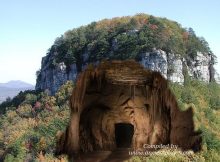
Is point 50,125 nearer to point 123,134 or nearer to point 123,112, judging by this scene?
point 123,134

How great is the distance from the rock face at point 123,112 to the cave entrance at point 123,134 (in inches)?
14.8

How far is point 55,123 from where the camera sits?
472ft

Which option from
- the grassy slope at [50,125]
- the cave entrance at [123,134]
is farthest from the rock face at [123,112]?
the grassy slope at [50,125]

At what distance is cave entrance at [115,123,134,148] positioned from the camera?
21984 millimetres

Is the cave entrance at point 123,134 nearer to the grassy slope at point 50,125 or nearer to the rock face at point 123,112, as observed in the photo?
the rock face at point 123,112

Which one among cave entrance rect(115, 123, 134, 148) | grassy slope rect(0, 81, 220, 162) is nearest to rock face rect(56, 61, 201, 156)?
cave entrance rect(115, 123, 134, 148)

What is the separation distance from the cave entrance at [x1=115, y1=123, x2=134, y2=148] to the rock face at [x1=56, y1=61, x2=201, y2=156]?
0.38m

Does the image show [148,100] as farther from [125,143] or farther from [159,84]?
[125,143]

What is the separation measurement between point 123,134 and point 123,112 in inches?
62.5

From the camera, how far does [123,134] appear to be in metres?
22.1

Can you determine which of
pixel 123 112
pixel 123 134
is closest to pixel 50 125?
pixel 123 134

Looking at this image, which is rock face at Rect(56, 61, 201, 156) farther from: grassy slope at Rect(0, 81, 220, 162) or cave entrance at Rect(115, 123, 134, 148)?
grassy slope at Rect(0, 81, 220, 162)

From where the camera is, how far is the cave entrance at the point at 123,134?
22.0 m

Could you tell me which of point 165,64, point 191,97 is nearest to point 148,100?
point 191,97
